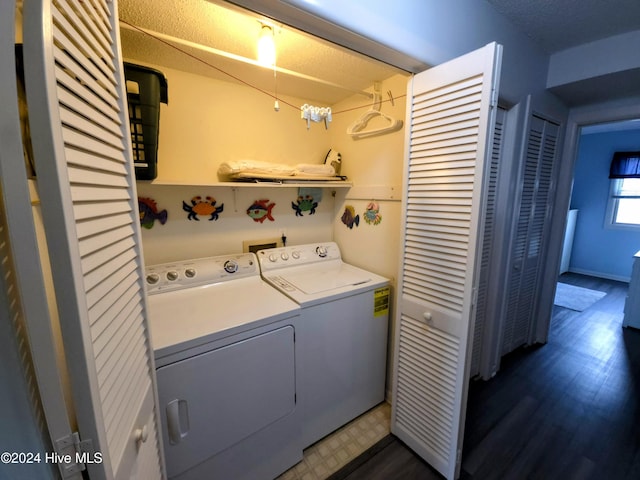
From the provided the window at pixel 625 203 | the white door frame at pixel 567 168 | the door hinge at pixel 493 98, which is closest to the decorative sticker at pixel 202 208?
the door hinge at pixel 493 98

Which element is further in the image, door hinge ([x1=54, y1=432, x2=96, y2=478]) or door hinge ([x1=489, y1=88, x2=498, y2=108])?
door hinge ([x1=489, y1=88, x2=498, y2=108])

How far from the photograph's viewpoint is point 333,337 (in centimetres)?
156

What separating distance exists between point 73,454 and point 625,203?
6.96 m

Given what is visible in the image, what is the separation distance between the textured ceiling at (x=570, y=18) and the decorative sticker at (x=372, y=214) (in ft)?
4.14

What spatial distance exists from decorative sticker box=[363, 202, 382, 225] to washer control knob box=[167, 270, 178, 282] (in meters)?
1.33

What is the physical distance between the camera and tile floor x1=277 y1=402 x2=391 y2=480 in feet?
4.86

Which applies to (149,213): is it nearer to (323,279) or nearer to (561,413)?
(323,279)

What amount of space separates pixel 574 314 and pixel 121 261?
456 cm

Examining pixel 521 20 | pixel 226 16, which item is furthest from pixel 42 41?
pixel 521 20

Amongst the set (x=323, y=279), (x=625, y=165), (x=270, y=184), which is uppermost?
(x=625, y=165)

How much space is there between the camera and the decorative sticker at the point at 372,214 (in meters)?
1.91

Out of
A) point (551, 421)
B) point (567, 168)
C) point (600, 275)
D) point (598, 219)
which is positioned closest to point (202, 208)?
point (551, 421)

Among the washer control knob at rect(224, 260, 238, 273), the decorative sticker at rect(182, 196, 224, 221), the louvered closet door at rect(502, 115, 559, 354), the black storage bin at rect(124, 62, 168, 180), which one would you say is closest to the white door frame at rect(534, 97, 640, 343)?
the louvered closet door at rect(502, 115, 559, 354)

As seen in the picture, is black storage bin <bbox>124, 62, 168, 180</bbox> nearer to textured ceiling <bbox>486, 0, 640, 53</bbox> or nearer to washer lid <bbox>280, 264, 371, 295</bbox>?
washer lid <bbox>280, 264, 371, 295</bbox>
